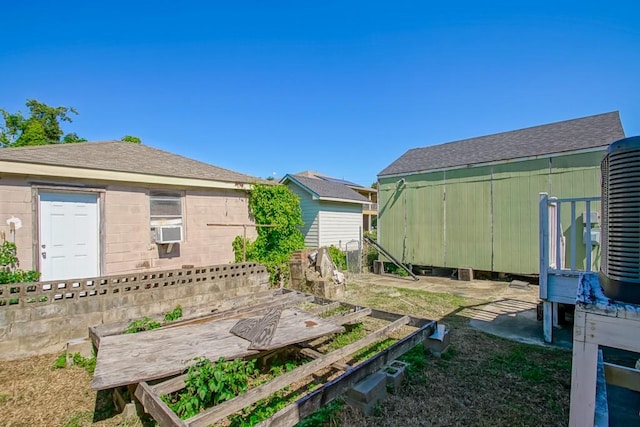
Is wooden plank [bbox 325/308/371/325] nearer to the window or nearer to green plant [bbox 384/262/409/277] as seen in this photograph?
the window

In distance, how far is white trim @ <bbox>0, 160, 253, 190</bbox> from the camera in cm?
520

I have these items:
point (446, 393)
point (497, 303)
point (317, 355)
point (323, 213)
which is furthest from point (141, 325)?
point (323, 213)

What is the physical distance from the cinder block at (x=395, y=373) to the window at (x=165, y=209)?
6311mm

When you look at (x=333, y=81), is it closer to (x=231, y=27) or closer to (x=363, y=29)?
(x=363, y=29)

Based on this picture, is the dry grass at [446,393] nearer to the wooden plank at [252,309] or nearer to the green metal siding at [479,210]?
the wooden plank at [252,309]

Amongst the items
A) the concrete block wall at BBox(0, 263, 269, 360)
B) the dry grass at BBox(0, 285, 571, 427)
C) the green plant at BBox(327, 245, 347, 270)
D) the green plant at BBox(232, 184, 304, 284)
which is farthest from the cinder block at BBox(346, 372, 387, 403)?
the green plant at BBox(327, 245, 347, 270)

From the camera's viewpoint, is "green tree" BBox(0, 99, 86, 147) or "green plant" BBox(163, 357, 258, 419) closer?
"green plant" BBox(163, 357, 258, 419)

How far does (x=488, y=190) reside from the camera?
9250 millimetres

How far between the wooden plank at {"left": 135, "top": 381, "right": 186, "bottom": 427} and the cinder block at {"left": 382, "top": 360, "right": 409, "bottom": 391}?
204 centimetres

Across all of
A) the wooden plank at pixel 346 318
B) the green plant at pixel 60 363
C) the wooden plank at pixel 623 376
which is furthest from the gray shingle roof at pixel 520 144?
the green plant at pixel 60 363

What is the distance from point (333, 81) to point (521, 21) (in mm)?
7156

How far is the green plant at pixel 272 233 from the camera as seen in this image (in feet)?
28.4

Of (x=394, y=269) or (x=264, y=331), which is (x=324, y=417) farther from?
(x=394, y=269)

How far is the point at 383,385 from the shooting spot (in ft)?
9.41
